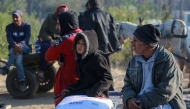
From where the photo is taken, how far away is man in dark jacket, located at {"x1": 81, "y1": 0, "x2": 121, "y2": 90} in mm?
9875

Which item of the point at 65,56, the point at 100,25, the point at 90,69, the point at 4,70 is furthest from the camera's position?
the point at 4,70

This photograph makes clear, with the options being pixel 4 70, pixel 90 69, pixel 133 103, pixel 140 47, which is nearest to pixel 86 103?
pixel 133 103

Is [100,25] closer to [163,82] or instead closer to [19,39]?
A: [19,39]

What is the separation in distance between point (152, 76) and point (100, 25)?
5413 mm

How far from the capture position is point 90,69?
527 centimetres

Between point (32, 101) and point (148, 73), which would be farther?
point (32, 101)

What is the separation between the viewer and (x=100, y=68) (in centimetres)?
522

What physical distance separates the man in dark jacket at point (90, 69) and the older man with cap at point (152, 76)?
0.58 m

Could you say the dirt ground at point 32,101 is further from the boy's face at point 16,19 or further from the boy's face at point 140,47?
the boy's face at point 140,47

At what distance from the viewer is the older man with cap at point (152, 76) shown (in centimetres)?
441

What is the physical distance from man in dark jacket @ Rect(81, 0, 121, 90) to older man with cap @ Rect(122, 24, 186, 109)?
206 inches

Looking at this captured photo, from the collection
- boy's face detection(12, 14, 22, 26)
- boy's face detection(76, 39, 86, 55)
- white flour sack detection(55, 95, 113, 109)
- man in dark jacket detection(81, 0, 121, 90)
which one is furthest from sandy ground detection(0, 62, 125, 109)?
white flour sack detection(55, 95, 113, 109)

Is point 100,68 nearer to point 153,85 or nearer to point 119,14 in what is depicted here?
point 153,85

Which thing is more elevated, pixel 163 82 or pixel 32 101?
pixel 163 82
